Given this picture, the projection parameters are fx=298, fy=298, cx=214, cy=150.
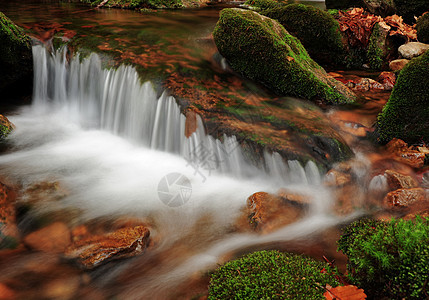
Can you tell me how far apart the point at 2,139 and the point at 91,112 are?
178cm

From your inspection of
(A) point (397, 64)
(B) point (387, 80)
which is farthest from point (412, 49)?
(B) point (387, 80)

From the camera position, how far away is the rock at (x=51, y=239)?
133 inches

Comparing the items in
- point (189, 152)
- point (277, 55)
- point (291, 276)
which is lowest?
point (189, 152)

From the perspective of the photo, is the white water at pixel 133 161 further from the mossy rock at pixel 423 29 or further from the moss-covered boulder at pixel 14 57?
the mossy rock at pixel 423 29

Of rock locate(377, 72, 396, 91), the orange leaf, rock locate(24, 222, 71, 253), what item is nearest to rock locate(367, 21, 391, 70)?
rock locate(377, 72, 396, 91)

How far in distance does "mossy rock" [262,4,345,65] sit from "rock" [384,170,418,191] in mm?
4952

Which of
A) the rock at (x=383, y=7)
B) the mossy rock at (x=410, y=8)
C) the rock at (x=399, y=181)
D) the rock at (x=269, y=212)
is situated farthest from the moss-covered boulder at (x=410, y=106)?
the mossy rock at (x=410, y=8)

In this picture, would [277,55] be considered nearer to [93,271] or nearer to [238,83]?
[238,83]

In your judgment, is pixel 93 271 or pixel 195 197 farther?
pixel 195 197

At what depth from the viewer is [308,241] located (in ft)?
11.5

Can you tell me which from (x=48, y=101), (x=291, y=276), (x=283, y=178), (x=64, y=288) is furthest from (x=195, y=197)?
(x=48, y=101)

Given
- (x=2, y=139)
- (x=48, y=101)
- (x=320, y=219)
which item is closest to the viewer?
(x=320, y=219)

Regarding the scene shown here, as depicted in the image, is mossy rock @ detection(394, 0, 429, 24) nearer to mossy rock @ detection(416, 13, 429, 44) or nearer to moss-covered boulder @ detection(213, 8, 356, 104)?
mossy rock @ detection(416, 13, 429, 44)

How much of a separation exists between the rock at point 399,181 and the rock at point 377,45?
5366 millimetres
